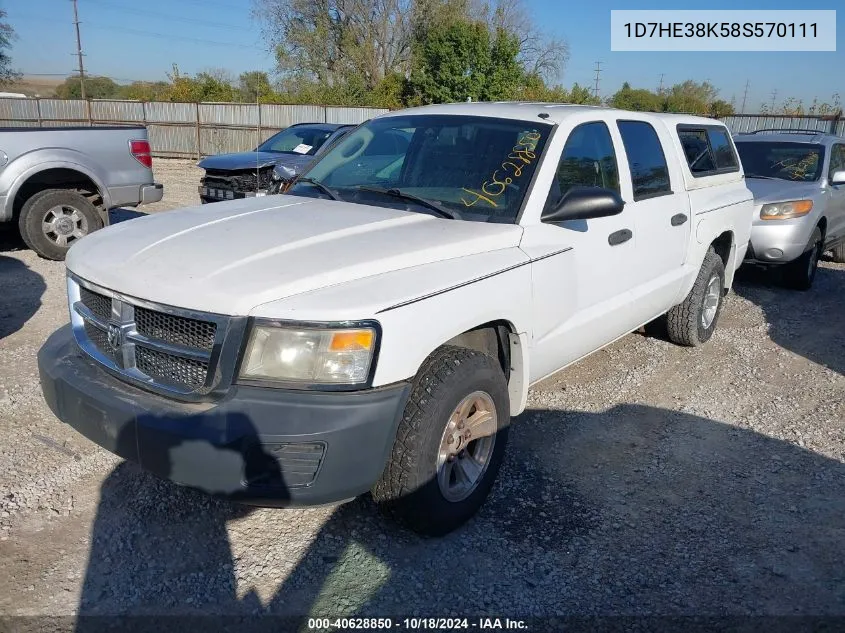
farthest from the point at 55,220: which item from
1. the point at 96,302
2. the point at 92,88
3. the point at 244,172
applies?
the point at 92,88

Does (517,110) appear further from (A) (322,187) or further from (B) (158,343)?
(B) (158,343)

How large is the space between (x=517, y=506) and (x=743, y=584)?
40.5 inches

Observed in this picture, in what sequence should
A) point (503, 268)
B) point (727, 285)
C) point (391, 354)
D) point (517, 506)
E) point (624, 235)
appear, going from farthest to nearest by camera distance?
point (727, 285), point (624, 235), point (517, 506), point (503, 268), point (391, 354)

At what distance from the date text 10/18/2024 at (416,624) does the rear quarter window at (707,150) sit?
3.81m

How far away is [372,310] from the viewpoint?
8.32 ft

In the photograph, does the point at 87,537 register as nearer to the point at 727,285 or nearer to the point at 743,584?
the point at 743,584

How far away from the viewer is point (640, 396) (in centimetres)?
491

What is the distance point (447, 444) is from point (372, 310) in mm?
822

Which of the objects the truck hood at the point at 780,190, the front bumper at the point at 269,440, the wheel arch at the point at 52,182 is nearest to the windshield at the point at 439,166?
the front bumper at the point at 269,440

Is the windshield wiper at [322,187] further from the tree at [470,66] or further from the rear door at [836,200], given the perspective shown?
the tree at [470,66]

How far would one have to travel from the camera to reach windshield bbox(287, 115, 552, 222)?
361cm

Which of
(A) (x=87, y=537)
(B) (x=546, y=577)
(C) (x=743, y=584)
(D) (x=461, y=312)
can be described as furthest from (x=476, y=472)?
(A) (x=87, y=537)

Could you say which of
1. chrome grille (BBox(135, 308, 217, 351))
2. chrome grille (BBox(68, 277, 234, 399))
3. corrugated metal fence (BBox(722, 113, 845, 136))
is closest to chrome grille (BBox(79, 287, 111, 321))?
chrome grille (BBox(68, 277, 234, 399))

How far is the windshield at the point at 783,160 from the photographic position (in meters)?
8.41
